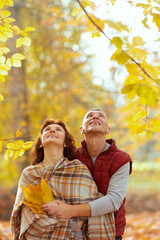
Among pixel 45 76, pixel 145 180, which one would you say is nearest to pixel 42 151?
pixel 45 76

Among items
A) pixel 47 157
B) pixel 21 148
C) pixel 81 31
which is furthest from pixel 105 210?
pixel 81 31

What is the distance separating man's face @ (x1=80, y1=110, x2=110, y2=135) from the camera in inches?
80.7

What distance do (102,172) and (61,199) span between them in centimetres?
35

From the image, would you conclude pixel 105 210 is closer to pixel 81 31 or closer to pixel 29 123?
pixel 29 123

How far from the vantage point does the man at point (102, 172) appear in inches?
69.9

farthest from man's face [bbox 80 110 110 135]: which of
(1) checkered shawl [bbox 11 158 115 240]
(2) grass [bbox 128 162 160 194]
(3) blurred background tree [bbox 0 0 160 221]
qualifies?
(2) grass [bbox 128 162 160 194]

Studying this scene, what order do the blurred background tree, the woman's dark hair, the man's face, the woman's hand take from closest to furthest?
the woman's hand
the man's face
the woman's dark hair
the blurred background tree

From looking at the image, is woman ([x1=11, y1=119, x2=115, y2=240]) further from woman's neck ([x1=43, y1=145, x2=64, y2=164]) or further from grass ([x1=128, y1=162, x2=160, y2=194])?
grass ([x1=128, y1=162, x2=160, y2=194])

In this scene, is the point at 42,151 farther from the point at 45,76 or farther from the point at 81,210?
the point at 45,76

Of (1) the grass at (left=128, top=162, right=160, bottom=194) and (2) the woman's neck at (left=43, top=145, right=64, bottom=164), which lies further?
(1) the grass at (left=128, top=162, right=160, bottom=194)

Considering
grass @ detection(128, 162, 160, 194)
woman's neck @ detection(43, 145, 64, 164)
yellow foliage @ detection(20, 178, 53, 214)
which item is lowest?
grass @ detection(128, 162, 160, 194)

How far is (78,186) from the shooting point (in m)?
1.90

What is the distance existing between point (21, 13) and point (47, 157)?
4.38m

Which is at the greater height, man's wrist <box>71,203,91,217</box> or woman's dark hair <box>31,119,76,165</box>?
woman's dark hair <box>31,119,76,165</box>
